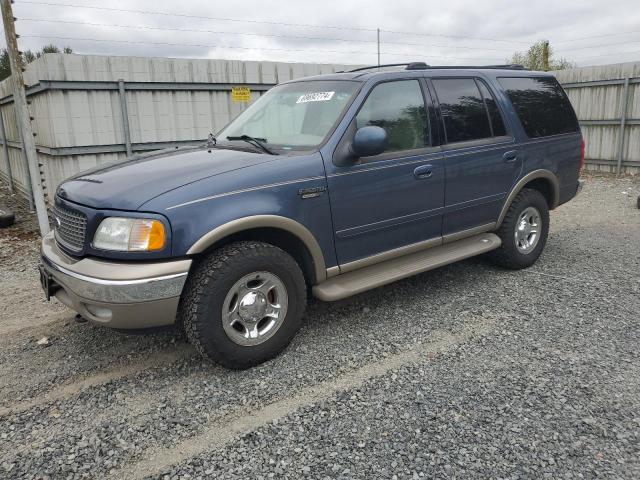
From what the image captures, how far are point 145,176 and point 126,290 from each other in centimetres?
80

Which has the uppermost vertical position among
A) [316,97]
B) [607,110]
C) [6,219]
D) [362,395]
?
[316,97]

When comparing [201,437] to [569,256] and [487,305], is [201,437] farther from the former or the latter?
[569,256]

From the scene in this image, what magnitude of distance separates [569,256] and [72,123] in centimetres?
696

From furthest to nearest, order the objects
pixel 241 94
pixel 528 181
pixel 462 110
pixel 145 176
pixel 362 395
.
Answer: pixel 241 94, pixel 528 181, pixel 462 110, pixel 145 176, pixel 362 395

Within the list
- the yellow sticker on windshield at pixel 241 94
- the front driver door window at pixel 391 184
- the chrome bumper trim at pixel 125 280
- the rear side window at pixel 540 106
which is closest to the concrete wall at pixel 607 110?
the rear side window at pixel 540 106

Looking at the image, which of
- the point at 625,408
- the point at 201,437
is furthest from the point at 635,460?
the point at 201,437

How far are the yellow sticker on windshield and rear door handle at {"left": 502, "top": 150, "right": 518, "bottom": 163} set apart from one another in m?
5.53

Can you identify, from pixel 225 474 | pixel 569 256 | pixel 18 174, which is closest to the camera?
pixel 225 474

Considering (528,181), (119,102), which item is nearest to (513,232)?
(528,181)

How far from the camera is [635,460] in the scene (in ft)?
8.28

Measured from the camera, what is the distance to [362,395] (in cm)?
315

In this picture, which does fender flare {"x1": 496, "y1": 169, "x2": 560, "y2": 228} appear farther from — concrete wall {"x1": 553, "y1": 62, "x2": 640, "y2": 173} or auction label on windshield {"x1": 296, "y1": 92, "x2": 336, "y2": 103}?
concrete wall {"x1": 553, "y1": 62, "x2": 640, "y2": 173}

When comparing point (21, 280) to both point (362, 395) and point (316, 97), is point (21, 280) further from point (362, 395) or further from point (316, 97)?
point (362, 395)

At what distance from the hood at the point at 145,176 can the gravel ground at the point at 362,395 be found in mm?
1183
